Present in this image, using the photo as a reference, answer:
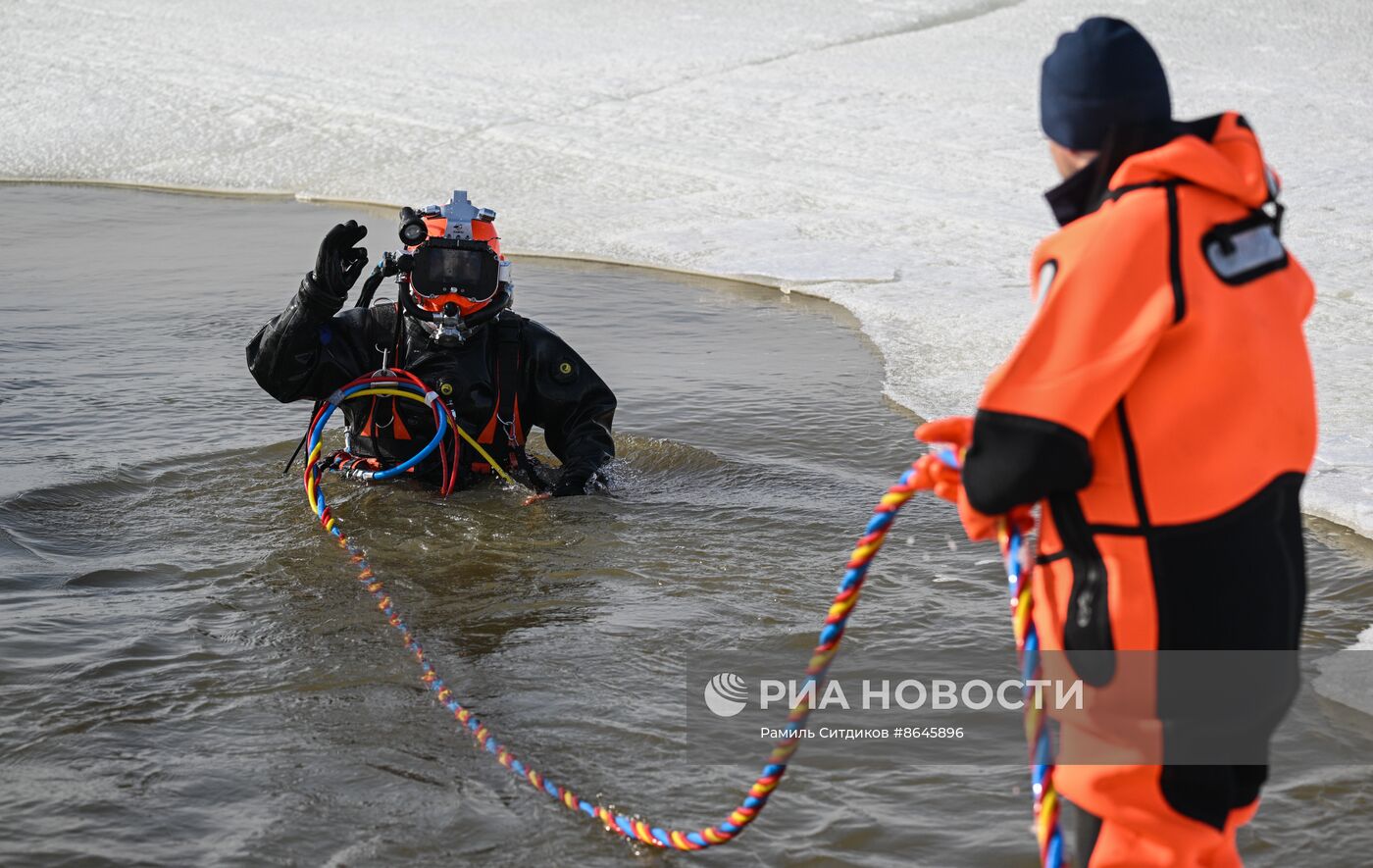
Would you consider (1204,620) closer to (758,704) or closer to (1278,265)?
(1278,265)

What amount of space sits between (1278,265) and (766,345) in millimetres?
4770

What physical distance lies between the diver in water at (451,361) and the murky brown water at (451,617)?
0.18 metres

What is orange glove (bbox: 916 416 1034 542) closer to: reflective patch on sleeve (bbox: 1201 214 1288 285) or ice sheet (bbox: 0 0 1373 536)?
reflective patch on sleeve (bbox: 1201 214 1288 285)

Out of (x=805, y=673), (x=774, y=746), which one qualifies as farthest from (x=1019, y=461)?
(x=805, y=673)

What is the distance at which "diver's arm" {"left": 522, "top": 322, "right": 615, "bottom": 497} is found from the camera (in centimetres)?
448

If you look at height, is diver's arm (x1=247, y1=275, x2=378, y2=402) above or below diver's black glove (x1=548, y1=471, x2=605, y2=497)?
above

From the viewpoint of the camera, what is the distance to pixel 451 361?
4.37 meters

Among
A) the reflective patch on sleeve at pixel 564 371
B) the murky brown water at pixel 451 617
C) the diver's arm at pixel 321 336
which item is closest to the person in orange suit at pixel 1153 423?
the murky brown water at pixel 451 617

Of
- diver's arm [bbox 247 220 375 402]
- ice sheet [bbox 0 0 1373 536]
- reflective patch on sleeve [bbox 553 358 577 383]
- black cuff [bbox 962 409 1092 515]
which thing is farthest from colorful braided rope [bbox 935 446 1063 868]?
ice sheet [bbox 0 0 1373 536]

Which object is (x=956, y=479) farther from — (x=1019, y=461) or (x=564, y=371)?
(x=564, y=371)

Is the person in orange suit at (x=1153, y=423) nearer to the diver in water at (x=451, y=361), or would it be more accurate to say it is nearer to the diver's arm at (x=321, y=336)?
the diver's arm at (x=321, y=336)

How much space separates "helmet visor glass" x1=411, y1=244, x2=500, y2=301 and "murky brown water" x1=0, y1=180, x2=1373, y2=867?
26.2 inches

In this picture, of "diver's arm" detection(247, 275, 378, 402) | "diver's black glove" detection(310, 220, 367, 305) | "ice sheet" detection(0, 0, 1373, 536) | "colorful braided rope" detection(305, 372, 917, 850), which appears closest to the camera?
"colorful braided rope" detection(305, 372, 917, 850)

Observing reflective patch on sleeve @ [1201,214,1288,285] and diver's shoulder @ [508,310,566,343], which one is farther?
diver's shoulder @ [508,310,566,343]
